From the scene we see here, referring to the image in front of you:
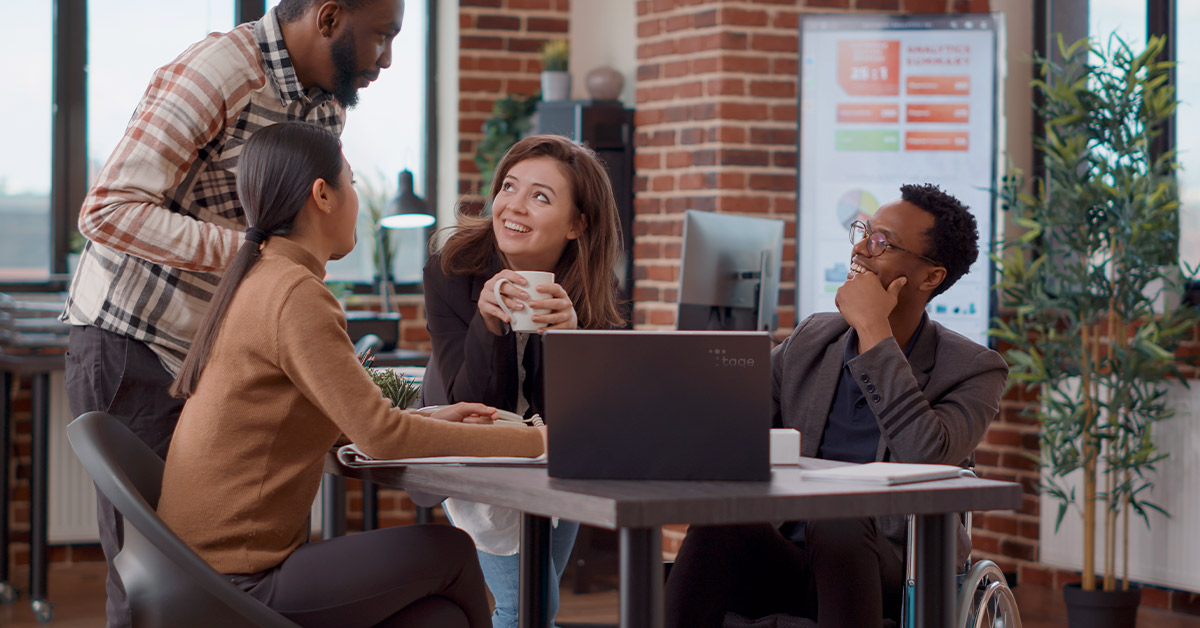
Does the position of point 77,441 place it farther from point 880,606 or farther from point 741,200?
point 741,200

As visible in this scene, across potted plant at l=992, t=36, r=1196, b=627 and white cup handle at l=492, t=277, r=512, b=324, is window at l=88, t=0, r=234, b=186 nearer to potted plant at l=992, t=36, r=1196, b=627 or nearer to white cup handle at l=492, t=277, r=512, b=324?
potted plant at l=992, t=36, r=1196, b=627

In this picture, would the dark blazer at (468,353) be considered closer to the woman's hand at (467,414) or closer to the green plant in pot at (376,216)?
the woman's hand at (467,414)

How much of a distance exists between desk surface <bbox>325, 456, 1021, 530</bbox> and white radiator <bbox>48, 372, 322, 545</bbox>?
10.7ft

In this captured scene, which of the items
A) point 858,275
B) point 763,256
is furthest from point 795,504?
point 763,256

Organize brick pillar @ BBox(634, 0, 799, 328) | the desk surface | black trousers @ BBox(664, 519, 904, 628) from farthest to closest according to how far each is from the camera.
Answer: brick pillar @ BBox(634, 0, 799, 328) < black trousers @ BBox(664, 519, 904, 628) < the desk surface

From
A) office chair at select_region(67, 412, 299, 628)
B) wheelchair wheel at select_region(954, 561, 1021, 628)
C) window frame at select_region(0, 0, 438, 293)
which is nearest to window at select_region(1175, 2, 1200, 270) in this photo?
wheelchair wheel at select_region(954, 561, 1021, 628)

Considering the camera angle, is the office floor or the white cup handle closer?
the white cup handle

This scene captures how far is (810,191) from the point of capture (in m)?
4.17

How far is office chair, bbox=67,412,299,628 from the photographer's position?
1.54m

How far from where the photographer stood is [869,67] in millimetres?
4164

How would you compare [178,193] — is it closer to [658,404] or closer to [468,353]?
[468,353]

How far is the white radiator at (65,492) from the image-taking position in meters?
4.61

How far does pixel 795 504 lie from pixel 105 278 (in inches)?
49.9

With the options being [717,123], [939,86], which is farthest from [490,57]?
[939,86]
